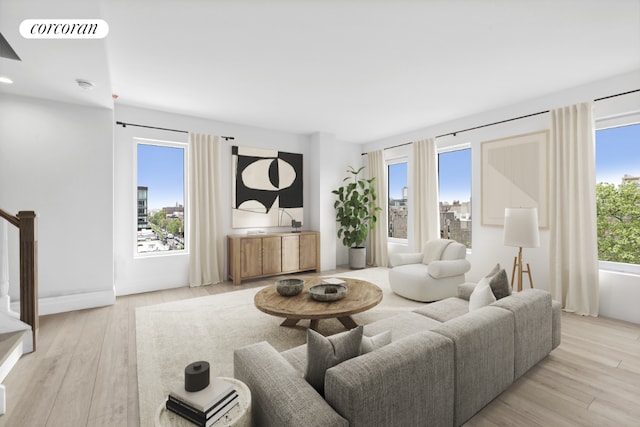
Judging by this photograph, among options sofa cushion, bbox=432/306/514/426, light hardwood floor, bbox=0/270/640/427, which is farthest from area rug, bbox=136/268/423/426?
sofa cushion, bbox=432/306/514/426

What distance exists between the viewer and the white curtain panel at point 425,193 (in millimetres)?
5270

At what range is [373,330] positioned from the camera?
2.19 m

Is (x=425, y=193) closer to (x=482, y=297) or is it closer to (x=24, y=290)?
(x=482, y=297)

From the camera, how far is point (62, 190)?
3.67 m

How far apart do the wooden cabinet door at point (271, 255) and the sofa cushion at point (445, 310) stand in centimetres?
311

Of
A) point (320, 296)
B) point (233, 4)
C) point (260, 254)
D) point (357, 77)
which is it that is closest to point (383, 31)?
point (357, 77)

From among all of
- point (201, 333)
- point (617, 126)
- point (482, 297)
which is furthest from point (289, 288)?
point (617, 126)

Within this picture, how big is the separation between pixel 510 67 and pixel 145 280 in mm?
5546

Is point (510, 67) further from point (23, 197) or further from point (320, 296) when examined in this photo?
point (23, 197)

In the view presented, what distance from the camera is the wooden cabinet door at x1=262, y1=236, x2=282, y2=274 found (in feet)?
16.9

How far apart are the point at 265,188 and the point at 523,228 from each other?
412cm

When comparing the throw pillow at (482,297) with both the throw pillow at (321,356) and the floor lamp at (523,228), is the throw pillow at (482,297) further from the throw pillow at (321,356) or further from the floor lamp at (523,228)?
the floor lamp at (523,228)

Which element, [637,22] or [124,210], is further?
[124,210]

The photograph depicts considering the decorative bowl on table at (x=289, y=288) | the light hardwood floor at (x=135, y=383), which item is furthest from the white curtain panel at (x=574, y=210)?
the decorative bowl on table at (x=289, y=288)
